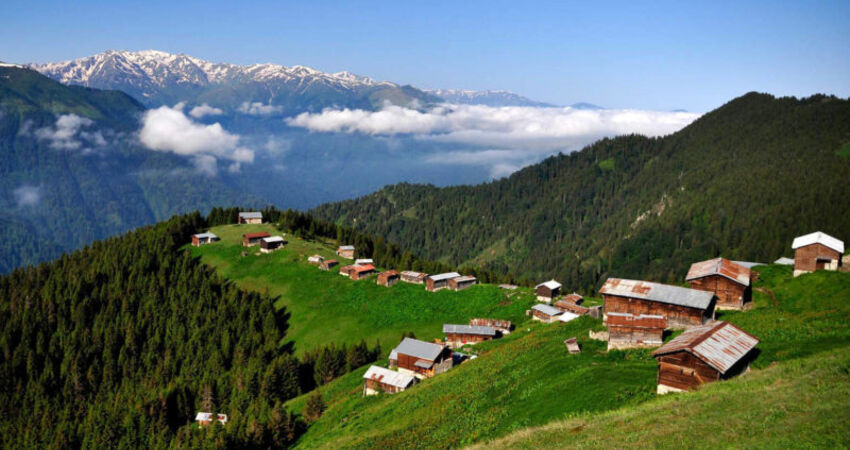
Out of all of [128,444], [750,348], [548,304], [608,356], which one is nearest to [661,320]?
[608,356]

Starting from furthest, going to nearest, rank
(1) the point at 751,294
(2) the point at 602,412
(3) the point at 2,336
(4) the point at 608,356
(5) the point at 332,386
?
(3) the point at 2,336 < (5) the point at 332,386 < (1) the point at 751,294 < (4) the point at 608,356 < (2) the point at 602,412

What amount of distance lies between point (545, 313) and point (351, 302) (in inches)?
1837

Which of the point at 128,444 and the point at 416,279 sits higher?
the point at 416,279

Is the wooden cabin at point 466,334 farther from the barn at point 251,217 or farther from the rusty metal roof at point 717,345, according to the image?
the barn at point 251,217

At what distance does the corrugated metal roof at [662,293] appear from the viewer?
55781 millimetres

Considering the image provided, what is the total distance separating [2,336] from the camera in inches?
4646

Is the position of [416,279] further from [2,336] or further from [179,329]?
[2,336]

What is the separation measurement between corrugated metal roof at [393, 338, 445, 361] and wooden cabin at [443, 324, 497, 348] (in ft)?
38.6

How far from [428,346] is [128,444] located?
4926 cm

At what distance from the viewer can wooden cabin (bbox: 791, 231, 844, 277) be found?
210 feet

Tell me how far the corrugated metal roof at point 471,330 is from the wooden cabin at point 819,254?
4387 cm

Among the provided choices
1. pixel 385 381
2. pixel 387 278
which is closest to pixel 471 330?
pixel 385 381

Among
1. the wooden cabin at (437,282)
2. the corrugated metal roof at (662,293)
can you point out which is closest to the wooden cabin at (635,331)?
the corrugated metal roof at (662,293)

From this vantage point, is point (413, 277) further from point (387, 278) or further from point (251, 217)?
point (251, 217)
